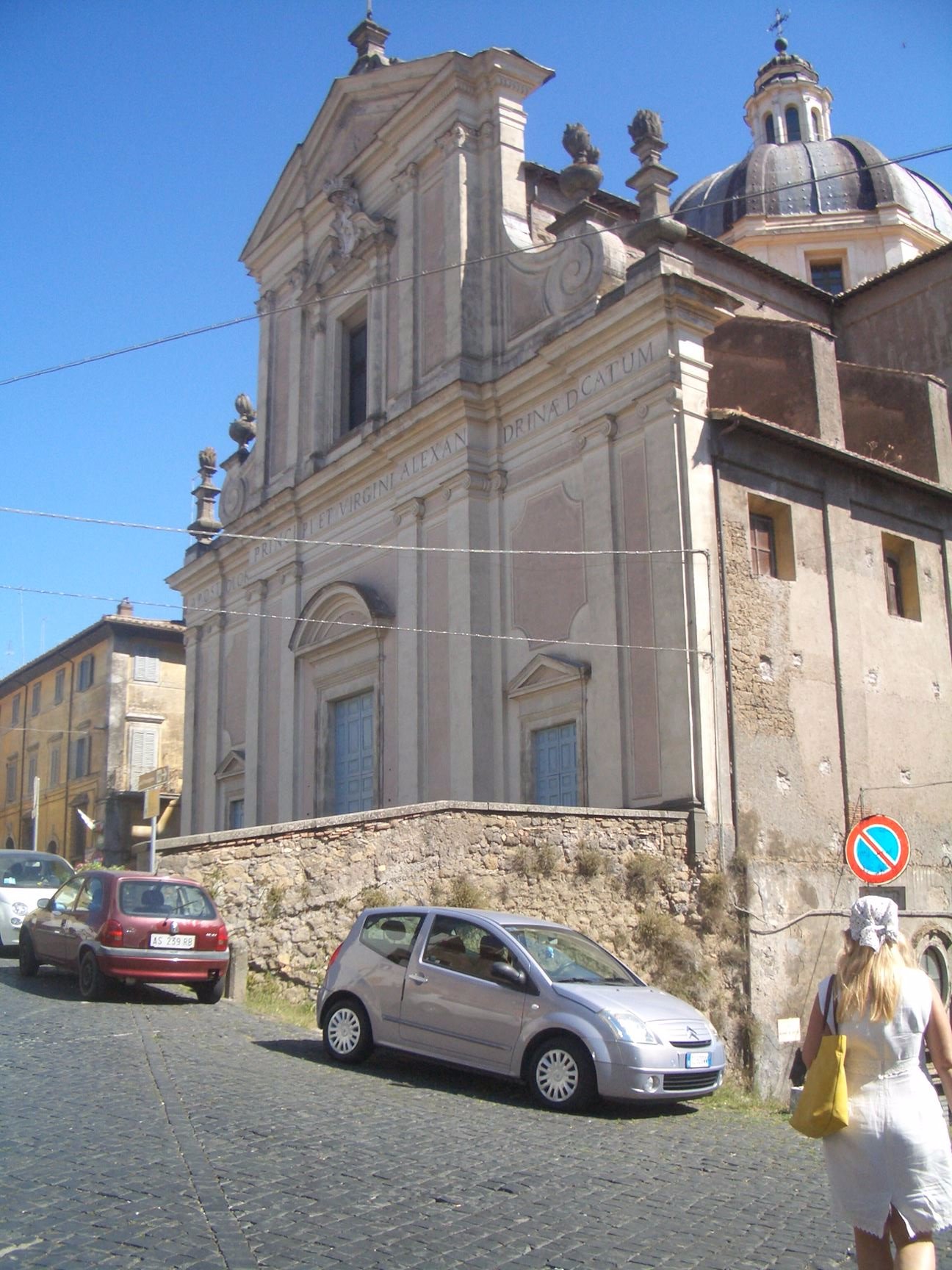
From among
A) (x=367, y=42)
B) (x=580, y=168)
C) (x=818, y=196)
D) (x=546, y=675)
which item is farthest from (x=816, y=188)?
(x=546, y=675)

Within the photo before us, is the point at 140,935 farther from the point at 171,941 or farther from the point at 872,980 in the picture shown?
the point at 872,980

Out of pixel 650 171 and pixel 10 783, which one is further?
pixel 10 783

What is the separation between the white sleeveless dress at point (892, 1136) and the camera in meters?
3.73

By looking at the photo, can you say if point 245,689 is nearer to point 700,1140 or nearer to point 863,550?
point 863,550

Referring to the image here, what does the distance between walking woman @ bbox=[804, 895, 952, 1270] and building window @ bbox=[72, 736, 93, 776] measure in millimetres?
38398

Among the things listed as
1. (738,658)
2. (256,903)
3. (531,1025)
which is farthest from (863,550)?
(531,1025)

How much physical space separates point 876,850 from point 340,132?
1876 cm

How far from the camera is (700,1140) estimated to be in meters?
7.16

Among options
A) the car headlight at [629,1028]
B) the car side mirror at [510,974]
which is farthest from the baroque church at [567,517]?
the car headlight at [629,1028]

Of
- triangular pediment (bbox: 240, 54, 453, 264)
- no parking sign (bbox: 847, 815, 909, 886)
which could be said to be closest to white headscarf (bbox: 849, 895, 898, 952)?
no parking sign (bbox: 847, 815, 909, 886)

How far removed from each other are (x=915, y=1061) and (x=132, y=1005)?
8562 mm

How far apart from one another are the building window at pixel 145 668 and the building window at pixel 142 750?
1.51 m

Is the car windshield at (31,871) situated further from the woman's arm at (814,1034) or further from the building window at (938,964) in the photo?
the woman's arm at (814,1034)

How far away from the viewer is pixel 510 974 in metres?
8.27
